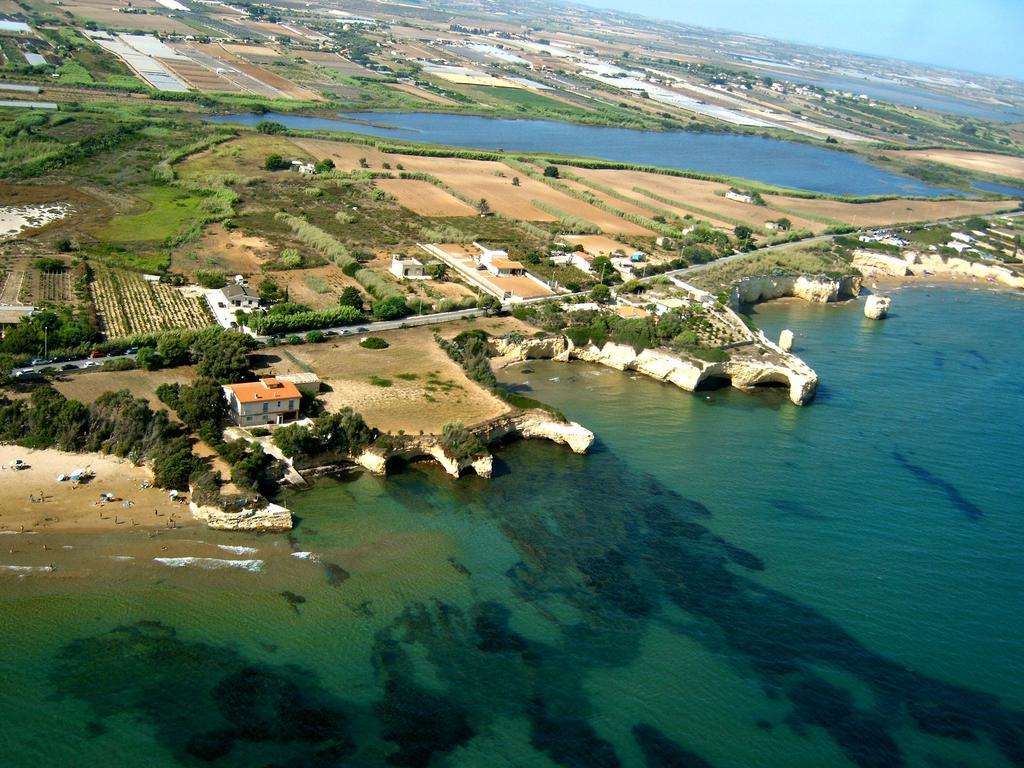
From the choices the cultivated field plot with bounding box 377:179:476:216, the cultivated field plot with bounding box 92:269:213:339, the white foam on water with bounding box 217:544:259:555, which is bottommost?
the white foam on water with bounding box 217:544:259:555

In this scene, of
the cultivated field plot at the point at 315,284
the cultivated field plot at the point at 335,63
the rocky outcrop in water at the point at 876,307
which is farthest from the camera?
the cultivated field plot at the point at 335,63

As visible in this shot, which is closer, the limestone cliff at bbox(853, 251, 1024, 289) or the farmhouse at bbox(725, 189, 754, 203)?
the limestone cliff at bbox(853, 251, 1024, 289)

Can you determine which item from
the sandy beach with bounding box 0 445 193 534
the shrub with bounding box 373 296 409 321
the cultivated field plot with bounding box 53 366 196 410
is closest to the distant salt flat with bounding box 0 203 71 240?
the cultivated field plot with bounding box 53 366 196 410

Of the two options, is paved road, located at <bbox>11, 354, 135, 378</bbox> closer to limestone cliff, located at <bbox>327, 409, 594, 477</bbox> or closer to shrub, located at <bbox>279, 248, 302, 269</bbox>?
limestone cliff, located at <bbox>327, 409, 594, 477</bbox>

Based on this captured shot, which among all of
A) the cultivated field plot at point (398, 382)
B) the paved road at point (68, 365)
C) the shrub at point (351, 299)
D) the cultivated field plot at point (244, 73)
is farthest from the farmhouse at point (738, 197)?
the paved road at point (68, 365)

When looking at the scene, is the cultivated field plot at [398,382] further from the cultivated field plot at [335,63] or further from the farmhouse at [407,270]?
the cultivated field plot at [335,63]

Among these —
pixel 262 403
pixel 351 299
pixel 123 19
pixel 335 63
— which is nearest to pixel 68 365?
pixel 262 403

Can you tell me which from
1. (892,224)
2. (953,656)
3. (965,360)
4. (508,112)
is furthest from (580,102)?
(953,656)
